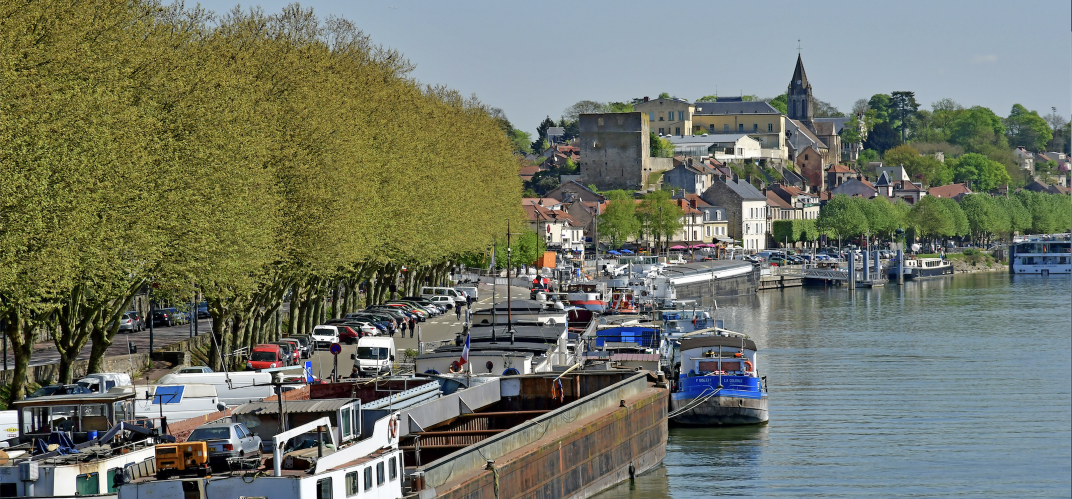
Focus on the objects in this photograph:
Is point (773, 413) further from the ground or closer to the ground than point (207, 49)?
closer to the ground

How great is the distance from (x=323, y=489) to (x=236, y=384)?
15.5m

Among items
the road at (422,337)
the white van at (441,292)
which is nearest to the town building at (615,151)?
the road at (422,337)

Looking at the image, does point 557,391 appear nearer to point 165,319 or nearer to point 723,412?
point 723,412

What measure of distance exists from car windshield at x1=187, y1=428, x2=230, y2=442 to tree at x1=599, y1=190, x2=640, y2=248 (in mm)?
122778

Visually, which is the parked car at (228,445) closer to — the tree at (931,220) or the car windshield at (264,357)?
the car windshield at (264,357)

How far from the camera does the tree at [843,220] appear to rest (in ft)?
562

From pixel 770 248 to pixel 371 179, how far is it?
11914 cm

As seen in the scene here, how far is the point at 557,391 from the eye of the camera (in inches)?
1441

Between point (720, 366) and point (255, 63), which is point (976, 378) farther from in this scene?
point (255, 63)

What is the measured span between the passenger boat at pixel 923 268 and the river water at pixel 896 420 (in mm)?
55114

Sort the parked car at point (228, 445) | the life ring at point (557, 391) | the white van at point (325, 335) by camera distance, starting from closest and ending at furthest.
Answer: the parked car at point (228, 445)
the life ring at point (557, 391)
the white van at point (325, 335)

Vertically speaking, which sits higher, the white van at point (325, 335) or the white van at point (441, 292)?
the white van at point (441, 292)

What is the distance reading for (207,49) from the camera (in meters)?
48.7

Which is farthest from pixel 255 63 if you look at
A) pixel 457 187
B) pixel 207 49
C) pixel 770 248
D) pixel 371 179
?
pixel 770 248
